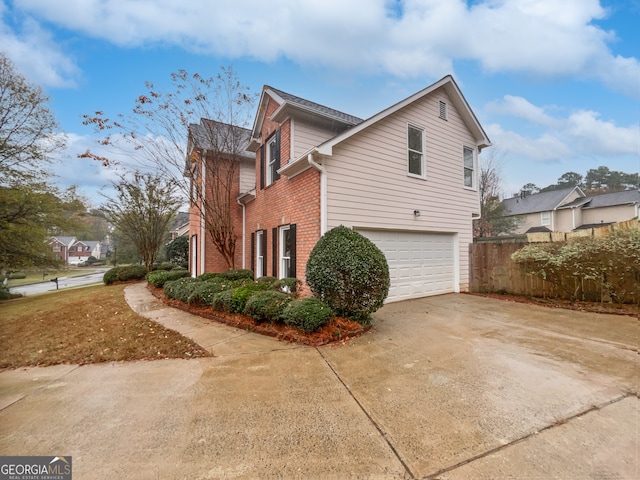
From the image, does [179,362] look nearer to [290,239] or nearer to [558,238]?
[290,239]

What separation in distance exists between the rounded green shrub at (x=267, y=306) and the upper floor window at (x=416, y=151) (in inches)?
211

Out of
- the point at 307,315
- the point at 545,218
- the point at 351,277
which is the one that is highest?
the point at 545,218

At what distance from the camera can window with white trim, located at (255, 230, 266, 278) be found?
32.0ft

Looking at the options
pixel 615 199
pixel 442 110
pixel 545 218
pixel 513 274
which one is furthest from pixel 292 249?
pixel 615 199

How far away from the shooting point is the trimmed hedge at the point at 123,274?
1279 centimetres

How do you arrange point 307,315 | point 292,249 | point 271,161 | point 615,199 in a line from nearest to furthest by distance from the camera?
point 307,315
point 292,249
point 271,161
point 615,199

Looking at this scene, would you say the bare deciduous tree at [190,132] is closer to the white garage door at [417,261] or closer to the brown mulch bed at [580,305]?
the white garage door at [417,261]

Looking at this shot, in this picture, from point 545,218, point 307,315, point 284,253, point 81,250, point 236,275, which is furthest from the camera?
point 81,250

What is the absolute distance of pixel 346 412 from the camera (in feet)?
8.30

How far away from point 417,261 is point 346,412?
6158 millimetres

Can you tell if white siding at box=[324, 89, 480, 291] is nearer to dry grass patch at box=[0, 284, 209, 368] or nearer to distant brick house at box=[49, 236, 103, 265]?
dry grass patch at box=[0, 284, 209, 368]

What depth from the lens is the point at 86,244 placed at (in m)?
63.9

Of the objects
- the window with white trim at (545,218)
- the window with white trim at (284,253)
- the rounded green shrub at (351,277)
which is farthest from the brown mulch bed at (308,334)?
the window with white trim at (545,218)

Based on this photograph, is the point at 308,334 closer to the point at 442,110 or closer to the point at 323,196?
the point at 323,196
